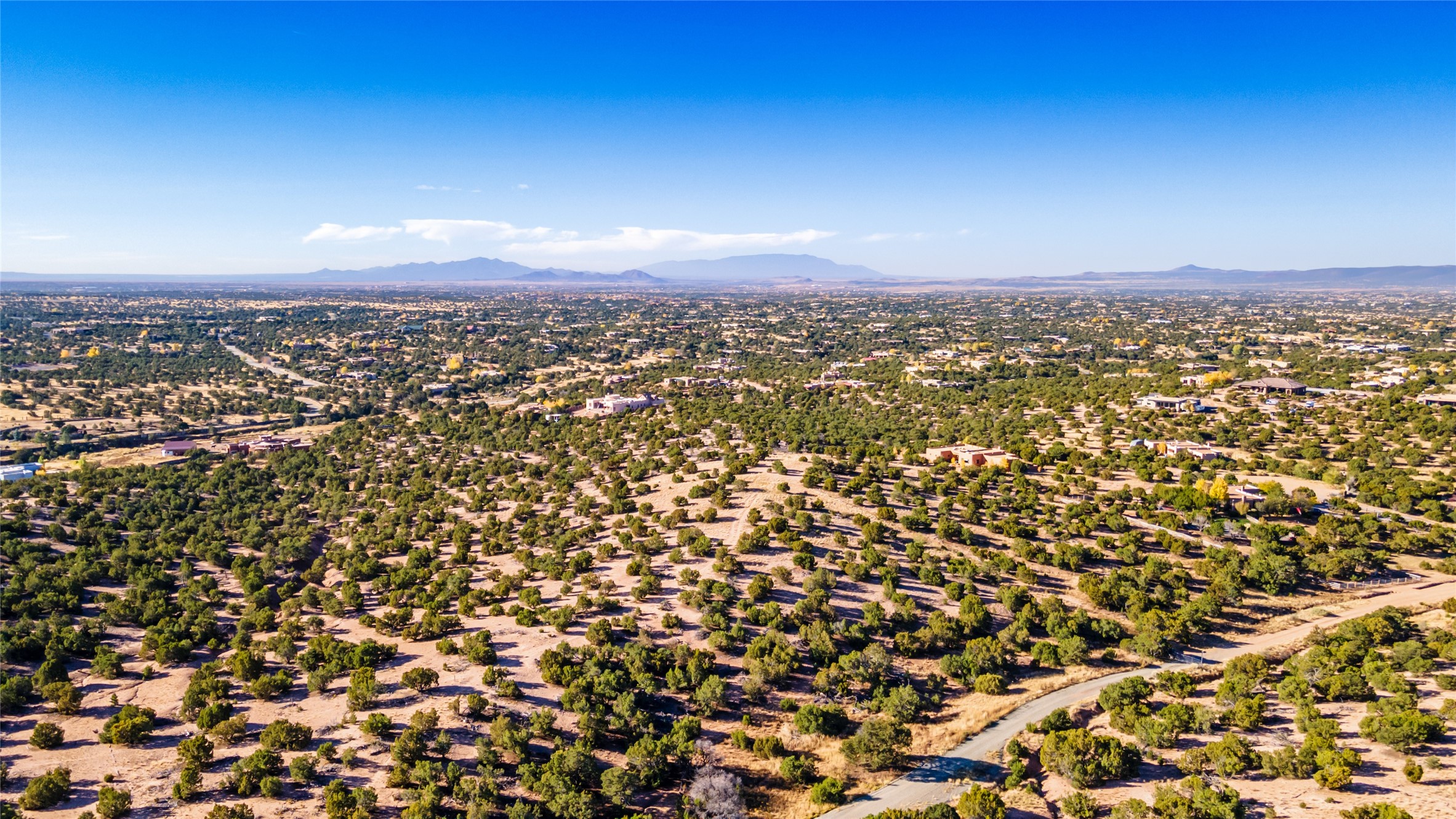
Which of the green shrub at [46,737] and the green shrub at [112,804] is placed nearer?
the green shrub at [112,804]

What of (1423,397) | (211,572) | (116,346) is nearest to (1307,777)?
(211,572)

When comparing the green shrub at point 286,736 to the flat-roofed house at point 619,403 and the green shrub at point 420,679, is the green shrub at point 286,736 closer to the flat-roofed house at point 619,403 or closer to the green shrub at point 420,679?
the green shrub at point 420,679

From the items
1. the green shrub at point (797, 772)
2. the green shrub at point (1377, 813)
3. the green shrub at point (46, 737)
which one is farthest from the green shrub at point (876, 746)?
the green shrub at point (46, 737)

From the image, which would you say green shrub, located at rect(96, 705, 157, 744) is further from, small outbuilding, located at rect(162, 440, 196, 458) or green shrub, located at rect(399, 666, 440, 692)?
small outbuilding, located at rect(162, 440, 196, 458)

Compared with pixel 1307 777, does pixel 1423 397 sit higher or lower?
higher

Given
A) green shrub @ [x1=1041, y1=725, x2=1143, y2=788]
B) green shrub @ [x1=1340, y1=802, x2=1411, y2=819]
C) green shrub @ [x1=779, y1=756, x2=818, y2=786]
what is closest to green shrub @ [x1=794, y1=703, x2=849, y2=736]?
green shrub @ [x1=779, y1=756, x2=818, y2=786]

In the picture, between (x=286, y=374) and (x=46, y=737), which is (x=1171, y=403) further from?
(x=286, y=374)

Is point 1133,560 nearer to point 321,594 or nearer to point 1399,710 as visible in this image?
point 1399,710

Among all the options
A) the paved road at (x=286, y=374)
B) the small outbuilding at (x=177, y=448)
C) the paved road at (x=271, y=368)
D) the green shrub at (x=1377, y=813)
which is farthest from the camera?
the paved road at (x=271, y=368)

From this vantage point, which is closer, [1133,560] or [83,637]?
[83,637]
